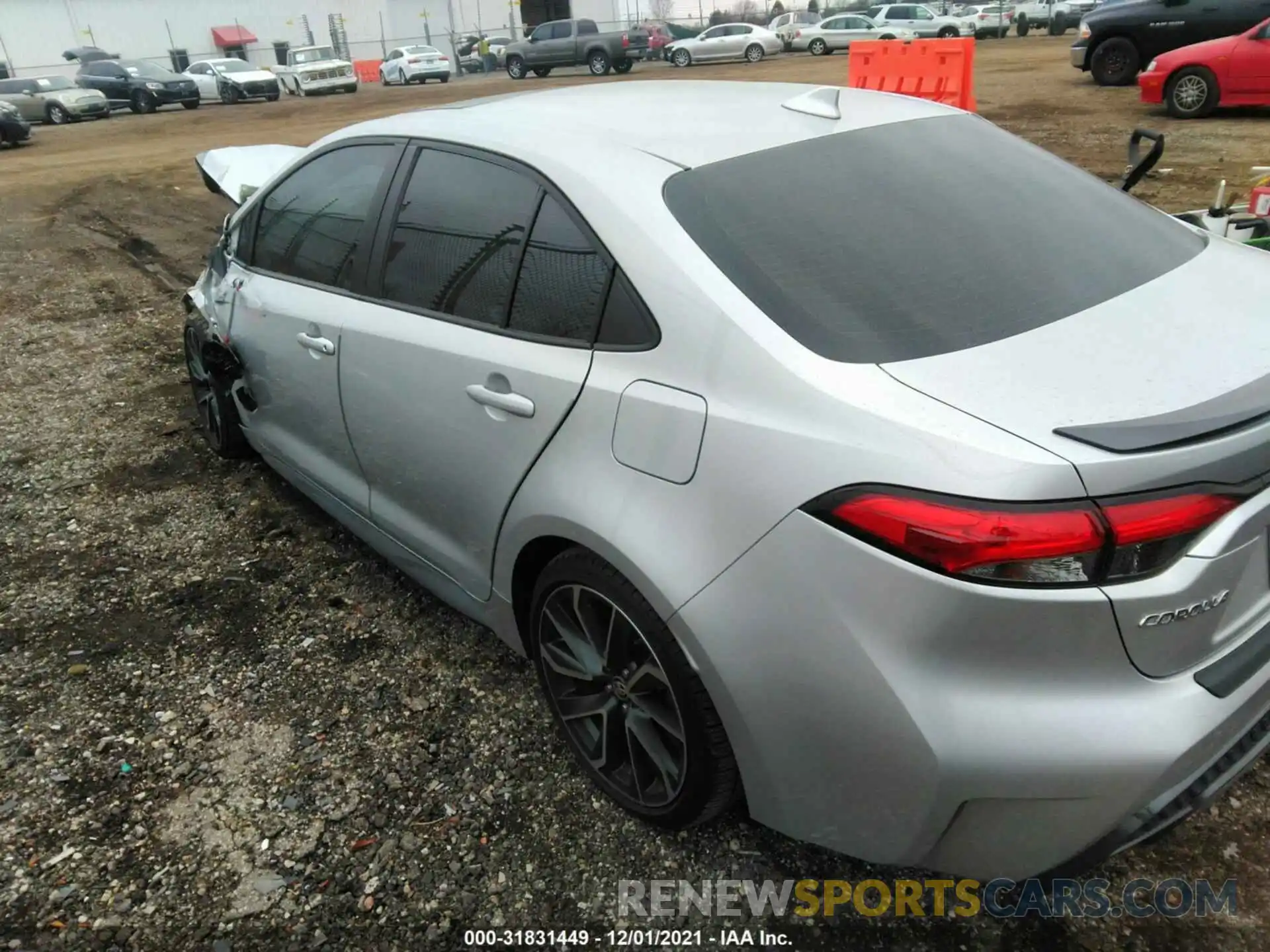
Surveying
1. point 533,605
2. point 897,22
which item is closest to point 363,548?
point 533,605

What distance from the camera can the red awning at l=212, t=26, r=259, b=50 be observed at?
46.2 m

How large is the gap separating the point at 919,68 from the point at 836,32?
23135 mm

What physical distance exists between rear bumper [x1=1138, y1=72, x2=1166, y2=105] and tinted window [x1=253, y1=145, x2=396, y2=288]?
12106 mm

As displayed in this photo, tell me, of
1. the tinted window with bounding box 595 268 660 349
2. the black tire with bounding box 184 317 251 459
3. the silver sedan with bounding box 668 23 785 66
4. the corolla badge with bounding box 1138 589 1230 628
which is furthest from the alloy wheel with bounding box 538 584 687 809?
the silver sedan with bounding box 668 23 785 66

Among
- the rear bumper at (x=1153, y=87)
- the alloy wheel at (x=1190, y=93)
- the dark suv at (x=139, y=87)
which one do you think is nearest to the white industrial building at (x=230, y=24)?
the dark suv at (x=139, y=87)

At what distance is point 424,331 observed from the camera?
8.09ft

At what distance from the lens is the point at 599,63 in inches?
1168

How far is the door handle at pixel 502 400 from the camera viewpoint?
213cm

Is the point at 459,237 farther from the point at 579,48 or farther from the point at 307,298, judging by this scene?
the point at 579,48

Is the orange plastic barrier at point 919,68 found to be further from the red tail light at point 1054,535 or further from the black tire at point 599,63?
the black tire at point 599,63

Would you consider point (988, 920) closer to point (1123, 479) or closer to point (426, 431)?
point (1123, 479)

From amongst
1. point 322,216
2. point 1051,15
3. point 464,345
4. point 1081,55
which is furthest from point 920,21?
point 464,345

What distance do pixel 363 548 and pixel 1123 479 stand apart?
2878 millimetres

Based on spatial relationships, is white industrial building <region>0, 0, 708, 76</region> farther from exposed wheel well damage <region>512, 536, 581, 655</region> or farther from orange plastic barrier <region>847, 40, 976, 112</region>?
exposed wheel well damage <region>512, 536, 581, 655</region>
